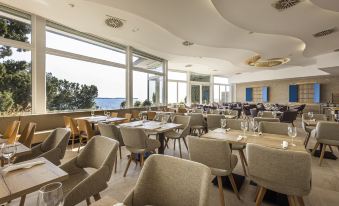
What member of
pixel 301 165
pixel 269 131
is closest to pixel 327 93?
pixel 269 131

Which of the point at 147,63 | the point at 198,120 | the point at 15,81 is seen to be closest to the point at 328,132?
the point at 198,120

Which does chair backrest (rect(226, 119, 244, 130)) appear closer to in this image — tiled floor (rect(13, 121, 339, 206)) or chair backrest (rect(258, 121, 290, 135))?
chair backrest (rect(258, 121, 290, 135))

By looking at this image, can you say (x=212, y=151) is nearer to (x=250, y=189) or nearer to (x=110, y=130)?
(x=250, y=189)

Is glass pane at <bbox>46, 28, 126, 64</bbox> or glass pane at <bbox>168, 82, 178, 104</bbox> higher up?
glass pane at <bbox>46, 28, 126, 64</bbox>

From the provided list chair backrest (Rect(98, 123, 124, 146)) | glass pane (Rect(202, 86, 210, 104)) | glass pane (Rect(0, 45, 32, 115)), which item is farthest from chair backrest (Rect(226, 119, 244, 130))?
glass pane (Rect(202, 86, 210, 104))

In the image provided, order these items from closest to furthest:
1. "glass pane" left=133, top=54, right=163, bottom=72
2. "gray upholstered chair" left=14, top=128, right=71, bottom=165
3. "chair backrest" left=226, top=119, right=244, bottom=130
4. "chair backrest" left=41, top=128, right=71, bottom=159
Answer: "gray upholstered chair" left=14, top=128, right=71, bottom=165, "chair backrest" left=41, top=128, right=71, bottom=159, "chair backrest" left=226, top=119, right=244, bottom=130, "glass pane" left=133, top=54, right=163, bottom=72

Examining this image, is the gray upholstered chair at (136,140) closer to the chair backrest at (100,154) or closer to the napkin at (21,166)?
the chair backrest at (100,154)

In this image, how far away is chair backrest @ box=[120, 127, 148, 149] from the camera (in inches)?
120

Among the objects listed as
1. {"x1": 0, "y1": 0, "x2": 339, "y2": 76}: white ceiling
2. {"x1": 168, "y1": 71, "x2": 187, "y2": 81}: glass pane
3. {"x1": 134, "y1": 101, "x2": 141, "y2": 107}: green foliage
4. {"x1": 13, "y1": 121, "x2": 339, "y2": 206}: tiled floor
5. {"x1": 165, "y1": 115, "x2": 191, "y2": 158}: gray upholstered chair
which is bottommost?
{"x1": 13, "y1": 121, "x2": 339, "y2": 206}: tiled floor

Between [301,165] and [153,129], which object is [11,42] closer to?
[153,129]

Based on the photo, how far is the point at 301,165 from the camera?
5.05 feet

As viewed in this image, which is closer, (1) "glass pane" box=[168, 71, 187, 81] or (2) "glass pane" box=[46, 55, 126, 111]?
(2) "glass pane" box=[46, 55, 126, 111]

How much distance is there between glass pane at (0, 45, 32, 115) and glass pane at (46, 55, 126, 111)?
1.73ft

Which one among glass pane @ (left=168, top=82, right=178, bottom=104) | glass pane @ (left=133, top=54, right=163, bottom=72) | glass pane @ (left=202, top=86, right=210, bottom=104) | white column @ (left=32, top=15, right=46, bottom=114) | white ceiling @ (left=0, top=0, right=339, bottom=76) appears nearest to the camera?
white ceiling @ (left=0, top=0, right=339, bottom=76)
